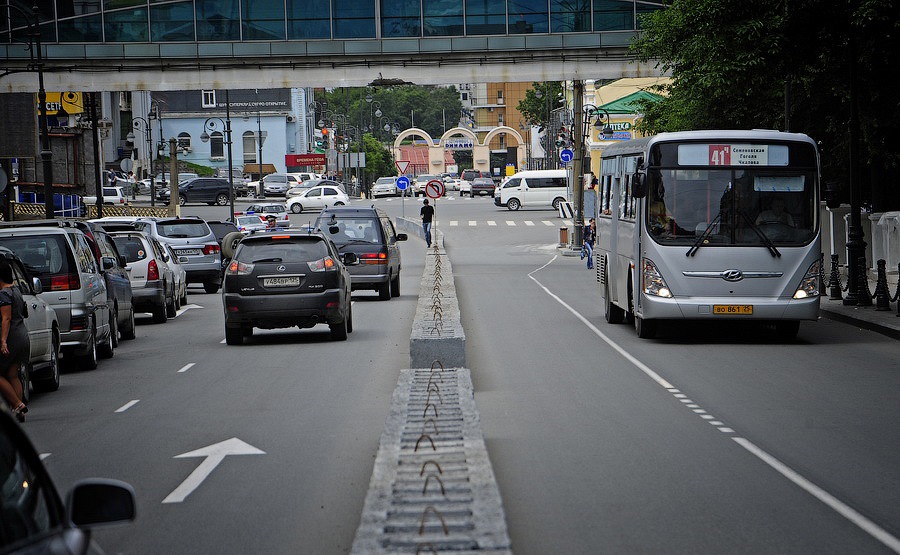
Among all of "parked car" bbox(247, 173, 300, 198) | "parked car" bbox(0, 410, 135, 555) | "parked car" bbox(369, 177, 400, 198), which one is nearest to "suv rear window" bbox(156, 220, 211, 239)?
"parked car" bbox(0, 410, 135, 555)

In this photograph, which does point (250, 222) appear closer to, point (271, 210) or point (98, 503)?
point (271, 210)

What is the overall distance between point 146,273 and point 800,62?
13.0 meters

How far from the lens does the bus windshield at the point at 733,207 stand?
1844 centimetres

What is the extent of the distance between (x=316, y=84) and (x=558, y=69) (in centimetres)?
794

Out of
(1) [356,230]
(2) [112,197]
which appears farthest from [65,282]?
(2) [112,197]

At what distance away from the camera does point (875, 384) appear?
13.9 meters

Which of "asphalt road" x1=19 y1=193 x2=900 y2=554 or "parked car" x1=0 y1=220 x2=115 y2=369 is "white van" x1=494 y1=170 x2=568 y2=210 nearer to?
"asphalt road" x1=19 y1=193 x2=900 y2=554

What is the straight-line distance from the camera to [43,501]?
12.5ft

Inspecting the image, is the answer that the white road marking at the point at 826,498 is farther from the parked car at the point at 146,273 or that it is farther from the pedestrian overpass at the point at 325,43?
the pedestrian overpass at the point at 325,43

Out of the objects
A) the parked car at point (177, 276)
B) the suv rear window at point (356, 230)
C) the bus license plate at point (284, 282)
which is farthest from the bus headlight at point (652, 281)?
the parked car at point (177, 276)

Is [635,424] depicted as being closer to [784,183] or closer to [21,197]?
[784,183]

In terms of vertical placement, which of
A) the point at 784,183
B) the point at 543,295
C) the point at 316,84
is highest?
the point at 316,84

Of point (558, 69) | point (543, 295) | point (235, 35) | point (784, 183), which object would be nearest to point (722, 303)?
point (784, 183)

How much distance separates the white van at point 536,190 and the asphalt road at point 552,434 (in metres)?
56.7
